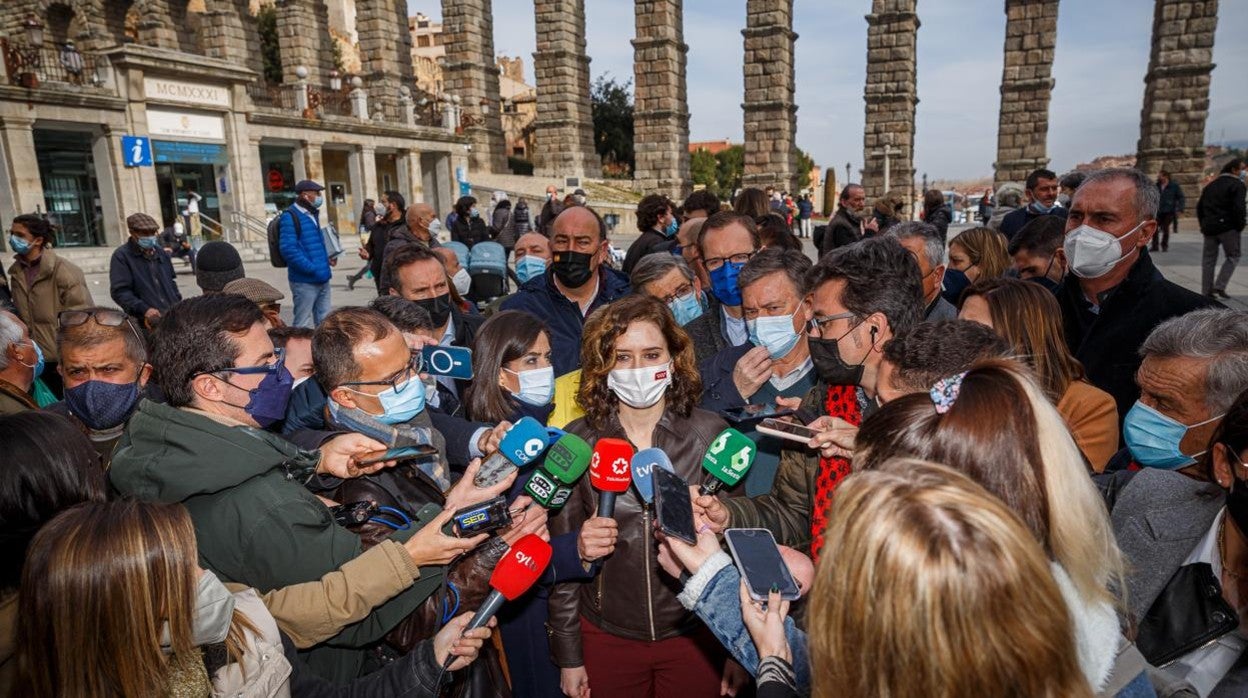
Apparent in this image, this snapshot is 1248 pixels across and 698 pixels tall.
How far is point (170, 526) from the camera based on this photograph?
1.71m

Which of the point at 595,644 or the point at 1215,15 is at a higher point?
the point at 1215,15

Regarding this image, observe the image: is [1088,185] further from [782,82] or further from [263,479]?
[782,82]

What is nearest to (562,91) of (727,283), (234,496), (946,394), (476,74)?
(476,74)

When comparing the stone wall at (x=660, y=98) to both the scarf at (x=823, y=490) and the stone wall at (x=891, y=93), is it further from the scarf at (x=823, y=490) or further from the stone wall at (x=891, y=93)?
the scarf at (x=823, y=490)

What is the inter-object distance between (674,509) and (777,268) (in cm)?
207

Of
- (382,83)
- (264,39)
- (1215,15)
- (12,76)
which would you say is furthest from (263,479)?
(264,39)

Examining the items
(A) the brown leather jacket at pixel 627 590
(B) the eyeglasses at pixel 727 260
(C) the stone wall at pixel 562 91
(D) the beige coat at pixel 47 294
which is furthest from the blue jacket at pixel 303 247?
(C) the stone wall at pixel 562 91

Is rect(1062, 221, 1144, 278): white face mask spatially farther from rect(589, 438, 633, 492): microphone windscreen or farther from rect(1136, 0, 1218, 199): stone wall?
rect(1136, 0, 1218, 199): stone wall

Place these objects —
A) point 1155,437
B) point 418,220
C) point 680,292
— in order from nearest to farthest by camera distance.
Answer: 1. point 1155,437
2. point 680,292
3. point 418,220

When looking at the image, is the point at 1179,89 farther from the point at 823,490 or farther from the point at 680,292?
the point at 823,490

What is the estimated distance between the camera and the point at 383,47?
30703 millimetres

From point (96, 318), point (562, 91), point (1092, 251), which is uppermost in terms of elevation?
point (562, 91)

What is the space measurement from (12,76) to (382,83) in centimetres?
1598

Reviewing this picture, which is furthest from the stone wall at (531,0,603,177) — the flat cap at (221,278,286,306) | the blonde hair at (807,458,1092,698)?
the blonde hair at (807,458,1092,698)
